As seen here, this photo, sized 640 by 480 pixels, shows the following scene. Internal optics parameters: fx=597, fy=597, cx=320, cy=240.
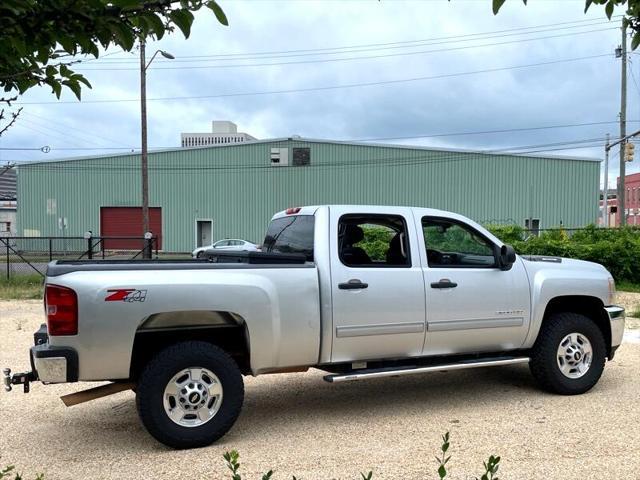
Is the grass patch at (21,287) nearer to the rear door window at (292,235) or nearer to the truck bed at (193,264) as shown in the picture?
the rear door window at (292,235)

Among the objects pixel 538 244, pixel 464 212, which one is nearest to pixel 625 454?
pixel 538 244

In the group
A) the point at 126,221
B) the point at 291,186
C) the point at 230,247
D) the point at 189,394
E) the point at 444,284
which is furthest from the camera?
the point at 126,221

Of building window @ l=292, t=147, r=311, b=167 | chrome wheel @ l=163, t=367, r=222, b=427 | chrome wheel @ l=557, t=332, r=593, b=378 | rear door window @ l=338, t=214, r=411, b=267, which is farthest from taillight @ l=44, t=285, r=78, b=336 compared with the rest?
building window @ l=292, t=147, r=311, b=167

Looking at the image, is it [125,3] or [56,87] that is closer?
[125,3]

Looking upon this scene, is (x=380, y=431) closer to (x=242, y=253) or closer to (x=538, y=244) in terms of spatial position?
(x=242, y=253)

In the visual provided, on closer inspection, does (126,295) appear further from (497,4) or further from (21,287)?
(21,287)

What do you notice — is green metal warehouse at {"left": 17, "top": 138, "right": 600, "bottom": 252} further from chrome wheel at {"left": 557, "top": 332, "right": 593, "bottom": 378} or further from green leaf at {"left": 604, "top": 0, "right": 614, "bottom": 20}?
green leaf at {"left": 604, "top": 0, "right": 614, "bottom": 20}

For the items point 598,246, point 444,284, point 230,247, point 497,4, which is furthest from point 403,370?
point 598,246

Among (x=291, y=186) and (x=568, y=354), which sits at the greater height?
(x=291, y=186)

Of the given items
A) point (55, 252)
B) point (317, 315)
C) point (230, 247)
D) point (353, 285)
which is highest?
point (230, 247)

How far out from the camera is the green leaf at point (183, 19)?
1974 millimetres

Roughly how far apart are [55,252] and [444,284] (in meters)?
22.6

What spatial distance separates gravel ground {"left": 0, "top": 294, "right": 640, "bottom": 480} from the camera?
13.9 ft

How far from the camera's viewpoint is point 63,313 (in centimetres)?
425
